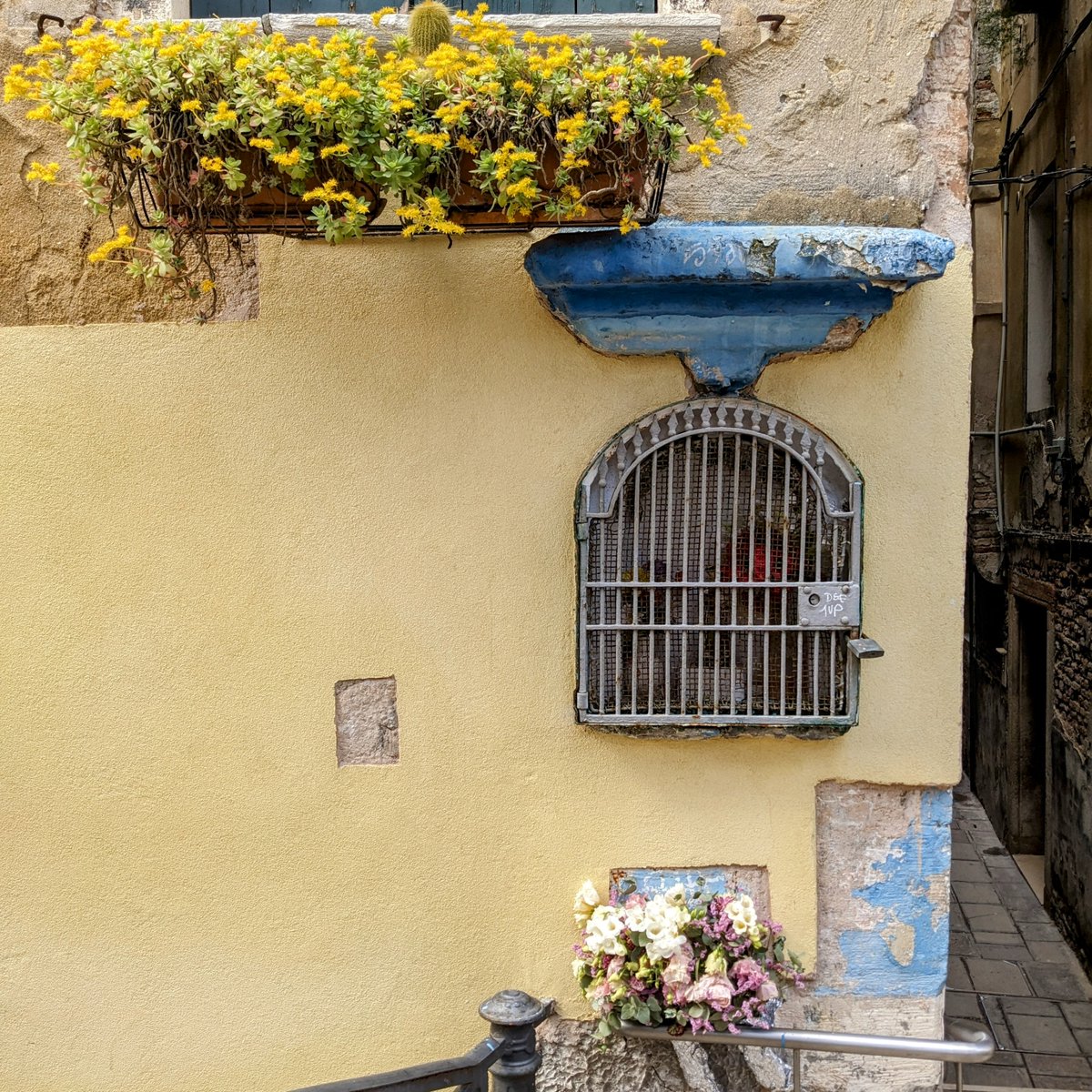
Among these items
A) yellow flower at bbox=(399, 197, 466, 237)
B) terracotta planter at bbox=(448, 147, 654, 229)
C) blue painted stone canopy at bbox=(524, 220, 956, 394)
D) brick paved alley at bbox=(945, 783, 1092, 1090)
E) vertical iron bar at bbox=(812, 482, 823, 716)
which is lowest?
brick paved alley at bbox=(945, 783, 1092, 1090)

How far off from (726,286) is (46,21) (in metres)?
1.88

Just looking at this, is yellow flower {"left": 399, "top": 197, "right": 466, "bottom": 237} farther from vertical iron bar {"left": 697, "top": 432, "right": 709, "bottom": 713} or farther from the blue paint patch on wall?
the blue paint patch on wall

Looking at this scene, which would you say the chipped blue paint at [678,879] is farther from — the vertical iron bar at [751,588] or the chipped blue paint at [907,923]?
the vertical iron bar at [751,588]

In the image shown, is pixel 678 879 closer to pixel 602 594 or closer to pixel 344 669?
pixel 602 594

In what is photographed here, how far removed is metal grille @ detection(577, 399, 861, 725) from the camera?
2545 mm

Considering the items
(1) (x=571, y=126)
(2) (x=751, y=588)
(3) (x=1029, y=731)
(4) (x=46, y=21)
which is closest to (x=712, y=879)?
(2) (x=751, y=588)

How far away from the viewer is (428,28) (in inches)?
89.4

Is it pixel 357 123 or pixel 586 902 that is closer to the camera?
pixel 357 123

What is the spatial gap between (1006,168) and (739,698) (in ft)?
25.9

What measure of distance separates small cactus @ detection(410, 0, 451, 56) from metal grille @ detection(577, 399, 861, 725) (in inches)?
39.6

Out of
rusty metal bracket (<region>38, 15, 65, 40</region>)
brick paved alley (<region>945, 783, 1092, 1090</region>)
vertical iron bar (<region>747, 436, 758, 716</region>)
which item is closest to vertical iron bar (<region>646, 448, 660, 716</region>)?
vertical iron bar (<region>747, 436, 758, 716</region>)

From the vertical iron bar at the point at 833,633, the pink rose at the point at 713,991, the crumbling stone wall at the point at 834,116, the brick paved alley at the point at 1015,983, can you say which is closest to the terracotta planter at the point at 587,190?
the crumbling stone wall at the point at 834,116

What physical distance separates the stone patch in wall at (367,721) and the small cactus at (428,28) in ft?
5.05

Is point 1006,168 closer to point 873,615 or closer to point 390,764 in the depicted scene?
point 873,615
